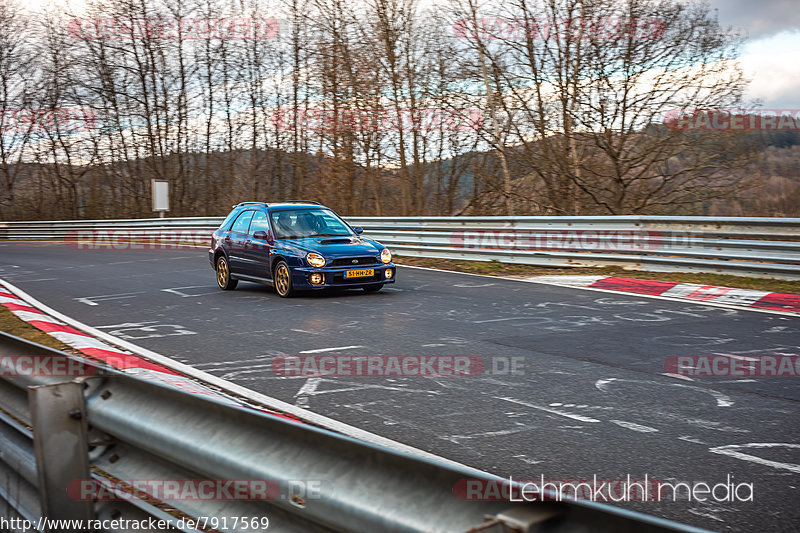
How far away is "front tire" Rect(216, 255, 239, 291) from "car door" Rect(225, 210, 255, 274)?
7.5 inches

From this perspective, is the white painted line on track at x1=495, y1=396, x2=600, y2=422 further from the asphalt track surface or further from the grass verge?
the grass verge

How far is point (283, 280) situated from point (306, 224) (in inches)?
51.0

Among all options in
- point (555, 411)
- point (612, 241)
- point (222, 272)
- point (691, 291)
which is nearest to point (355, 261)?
point (222, 272)

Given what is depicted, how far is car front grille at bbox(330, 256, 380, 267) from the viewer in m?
12.4

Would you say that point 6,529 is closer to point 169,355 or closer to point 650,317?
point 169,355

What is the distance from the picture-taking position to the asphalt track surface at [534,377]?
4207 mm

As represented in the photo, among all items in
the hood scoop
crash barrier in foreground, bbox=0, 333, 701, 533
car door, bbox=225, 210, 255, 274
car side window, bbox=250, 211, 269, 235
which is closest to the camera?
crash barrier in foreground, bbox=0, 333, 701, 533

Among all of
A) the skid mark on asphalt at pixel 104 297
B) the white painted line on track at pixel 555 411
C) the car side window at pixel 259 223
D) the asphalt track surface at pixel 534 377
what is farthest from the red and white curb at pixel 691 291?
the skid mark on asphalt at pixel 104 297

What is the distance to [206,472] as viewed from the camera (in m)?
2.32

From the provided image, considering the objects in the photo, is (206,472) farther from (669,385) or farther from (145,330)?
(145,330)

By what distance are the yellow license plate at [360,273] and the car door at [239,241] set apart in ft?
7.58

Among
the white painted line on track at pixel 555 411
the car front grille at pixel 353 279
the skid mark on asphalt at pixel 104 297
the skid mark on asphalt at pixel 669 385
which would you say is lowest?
the skid mark on asphalt at pixel 104 297

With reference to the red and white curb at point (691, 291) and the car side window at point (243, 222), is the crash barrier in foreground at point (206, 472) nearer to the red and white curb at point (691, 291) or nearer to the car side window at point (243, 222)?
the red and white curb at point (691, 291)

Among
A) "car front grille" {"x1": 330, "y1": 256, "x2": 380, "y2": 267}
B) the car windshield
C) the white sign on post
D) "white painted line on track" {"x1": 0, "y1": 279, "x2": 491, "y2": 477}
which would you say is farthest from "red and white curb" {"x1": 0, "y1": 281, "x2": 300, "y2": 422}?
the white sign on post
